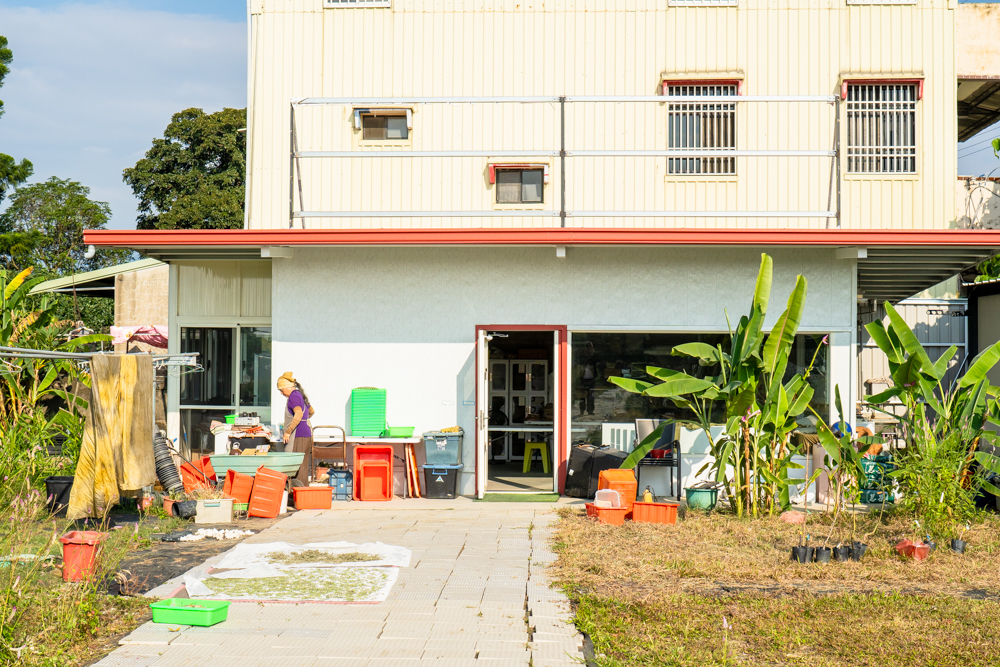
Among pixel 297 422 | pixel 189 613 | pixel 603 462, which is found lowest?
pixel 189 613

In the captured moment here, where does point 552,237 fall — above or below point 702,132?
below

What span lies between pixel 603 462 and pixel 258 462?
4501 mm

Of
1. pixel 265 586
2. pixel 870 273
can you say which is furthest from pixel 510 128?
pixel 265 586

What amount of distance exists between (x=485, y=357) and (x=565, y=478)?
2020mm

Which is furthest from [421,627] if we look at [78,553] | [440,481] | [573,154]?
[573,154]

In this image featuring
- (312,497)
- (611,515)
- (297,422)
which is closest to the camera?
(611,515)

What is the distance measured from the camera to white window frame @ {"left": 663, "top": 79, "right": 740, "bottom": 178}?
13945mm

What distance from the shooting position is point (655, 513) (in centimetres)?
1005

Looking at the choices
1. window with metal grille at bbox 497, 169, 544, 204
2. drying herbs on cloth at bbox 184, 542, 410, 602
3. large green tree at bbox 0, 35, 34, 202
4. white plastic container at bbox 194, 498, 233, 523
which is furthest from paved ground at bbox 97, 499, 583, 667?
large green tree at bbox 0, 35, 34, 202

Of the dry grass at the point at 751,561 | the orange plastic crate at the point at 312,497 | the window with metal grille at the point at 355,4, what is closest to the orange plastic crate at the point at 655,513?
the dry grass at the point at 751,561

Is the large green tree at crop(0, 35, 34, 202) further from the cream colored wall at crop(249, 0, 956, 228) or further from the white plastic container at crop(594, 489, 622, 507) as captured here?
the white plastic container at crop(594, 489, 622, 507)

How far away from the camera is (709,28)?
14.1 metres

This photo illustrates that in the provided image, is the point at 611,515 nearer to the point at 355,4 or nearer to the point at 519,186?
the point at 519,186

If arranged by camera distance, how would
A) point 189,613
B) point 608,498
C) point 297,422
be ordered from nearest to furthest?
1. point 189,613
2. point 608,498
3. point 297,422
